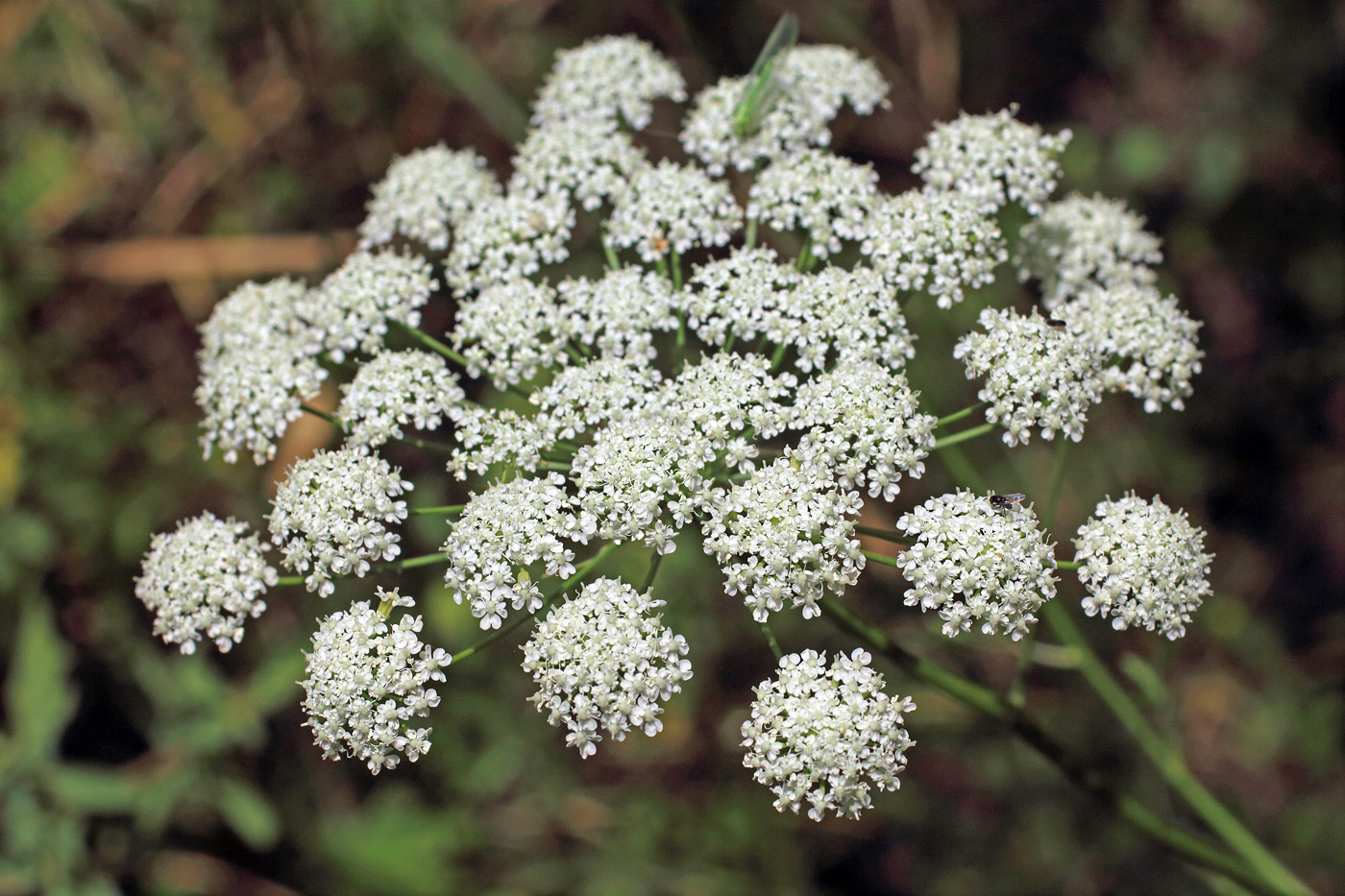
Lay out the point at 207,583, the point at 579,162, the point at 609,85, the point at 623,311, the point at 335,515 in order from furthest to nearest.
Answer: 1. the point at 609,85
2. the point at 579,162
3. the point at 623,311
4. the point at 207,583
5. the point at 335,515

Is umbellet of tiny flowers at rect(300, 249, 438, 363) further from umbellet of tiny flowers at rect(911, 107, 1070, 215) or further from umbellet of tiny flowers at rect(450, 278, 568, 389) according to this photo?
umbellet of tiny flowers at rect(911, 107, 1070, 215)

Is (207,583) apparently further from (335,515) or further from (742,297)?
(742,297)

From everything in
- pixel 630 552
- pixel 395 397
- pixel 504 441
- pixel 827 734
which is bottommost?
pixel 827 734

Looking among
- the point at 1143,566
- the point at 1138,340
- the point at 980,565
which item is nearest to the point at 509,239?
the point at 980,565

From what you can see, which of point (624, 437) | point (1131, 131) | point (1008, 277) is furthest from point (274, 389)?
point (1131, 131)

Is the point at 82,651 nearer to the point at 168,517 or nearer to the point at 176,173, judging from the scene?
the point at 168,517
